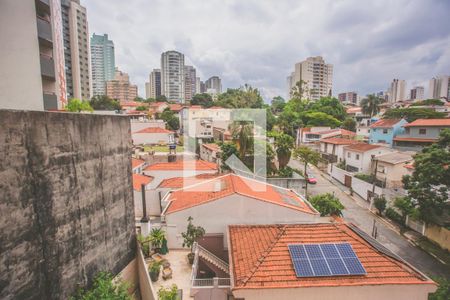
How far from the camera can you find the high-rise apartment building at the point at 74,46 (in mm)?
66625

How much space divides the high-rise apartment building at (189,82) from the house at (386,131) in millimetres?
114807

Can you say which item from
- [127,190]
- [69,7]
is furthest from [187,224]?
[69,7]

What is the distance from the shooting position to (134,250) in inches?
422

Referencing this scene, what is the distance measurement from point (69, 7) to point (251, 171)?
79.8m

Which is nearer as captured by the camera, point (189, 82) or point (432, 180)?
point (432, 180)

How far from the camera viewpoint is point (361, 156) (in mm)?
31141

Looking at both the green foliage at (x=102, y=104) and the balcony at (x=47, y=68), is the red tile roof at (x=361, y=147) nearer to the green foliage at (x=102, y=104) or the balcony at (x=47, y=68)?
the balcony at (x=47, y=68)

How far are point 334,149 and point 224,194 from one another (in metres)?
30.6

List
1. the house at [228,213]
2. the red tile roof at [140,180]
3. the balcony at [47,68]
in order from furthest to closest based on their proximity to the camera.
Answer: the red tile roof at [140,180], the balcony at [47,68], the house at [228,213]

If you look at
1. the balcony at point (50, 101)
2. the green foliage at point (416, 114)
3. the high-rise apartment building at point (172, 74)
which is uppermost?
the high-rise apartment building at point (172, 74)

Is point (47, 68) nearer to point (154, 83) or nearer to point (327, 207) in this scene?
point (327, 207)

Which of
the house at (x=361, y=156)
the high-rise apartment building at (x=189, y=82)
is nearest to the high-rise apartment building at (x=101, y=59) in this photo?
the high-rise apartment building at (x=189, y=82)

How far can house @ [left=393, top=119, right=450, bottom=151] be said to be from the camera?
3134cm

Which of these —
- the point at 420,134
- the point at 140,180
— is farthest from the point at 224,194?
the point at 420,134
